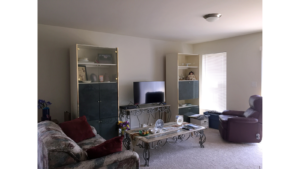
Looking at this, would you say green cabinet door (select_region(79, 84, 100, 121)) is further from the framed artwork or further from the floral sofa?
the floral sofa

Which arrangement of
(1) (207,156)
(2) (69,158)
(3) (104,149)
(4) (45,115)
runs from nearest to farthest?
(2) (69,158), (3) (104,149), (1) (207,156), (4) (45,115)

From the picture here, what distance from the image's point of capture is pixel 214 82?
579 centimetres

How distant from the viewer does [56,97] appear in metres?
4.01

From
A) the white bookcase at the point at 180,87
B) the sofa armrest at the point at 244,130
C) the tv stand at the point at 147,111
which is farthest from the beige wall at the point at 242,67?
the tv stand at the point at 147,111

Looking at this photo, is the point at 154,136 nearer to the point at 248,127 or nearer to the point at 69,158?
the point at 69,158

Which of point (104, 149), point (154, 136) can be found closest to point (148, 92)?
point (154, 136)

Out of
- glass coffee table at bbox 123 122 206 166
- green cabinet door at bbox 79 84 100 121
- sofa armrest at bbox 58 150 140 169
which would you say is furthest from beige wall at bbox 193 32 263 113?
sofa armrest at bbox 58 150 140 169

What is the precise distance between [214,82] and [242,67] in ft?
3.20

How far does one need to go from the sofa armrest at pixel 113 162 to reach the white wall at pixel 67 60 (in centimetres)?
246

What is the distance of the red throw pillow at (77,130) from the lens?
3.09 metres

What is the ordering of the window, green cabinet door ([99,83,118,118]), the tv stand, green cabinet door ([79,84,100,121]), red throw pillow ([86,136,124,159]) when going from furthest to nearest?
the window, the tv stand, green cabinet door ([99,83,118,118]), green cabinet door ([79,84,100,121]), red throw pillow ([86,136,124,159])

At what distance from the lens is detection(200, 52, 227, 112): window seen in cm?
554

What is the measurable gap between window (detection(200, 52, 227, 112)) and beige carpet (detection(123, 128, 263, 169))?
1.77 m
